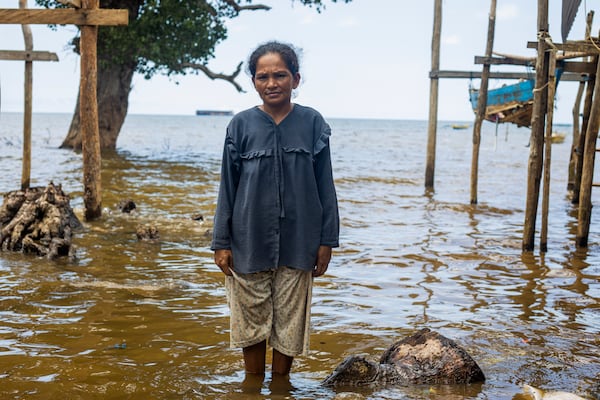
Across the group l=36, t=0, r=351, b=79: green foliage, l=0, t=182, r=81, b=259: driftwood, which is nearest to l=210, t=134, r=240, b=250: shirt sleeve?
l=0, t=182, r=81, b=259: driftwood

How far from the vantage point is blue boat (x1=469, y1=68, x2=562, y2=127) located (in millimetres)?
13844

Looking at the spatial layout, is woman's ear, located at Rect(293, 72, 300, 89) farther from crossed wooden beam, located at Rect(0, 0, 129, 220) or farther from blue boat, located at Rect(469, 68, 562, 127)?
blue boat, located at Rect(469, 68, 562, 127)

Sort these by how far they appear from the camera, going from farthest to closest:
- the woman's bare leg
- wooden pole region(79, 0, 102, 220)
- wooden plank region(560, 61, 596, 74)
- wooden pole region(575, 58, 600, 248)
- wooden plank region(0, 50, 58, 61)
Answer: wooden plank region(0, 50, 58, 61), wooden plank region(560, 61, 596, 74), wooden pole region(79, 0, 102, 220), wooden pole region(575, 58, 600, 248), the woman's bare leg

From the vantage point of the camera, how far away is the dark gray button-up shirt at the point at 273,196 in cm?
385

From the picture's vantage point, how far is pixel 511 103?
46.2 feet

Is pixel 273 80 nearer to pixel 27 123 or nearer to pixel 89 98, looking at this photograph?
pixel 89 98

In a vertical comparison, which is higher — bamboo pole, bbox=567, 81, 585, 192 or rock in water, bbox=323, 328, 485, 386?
bamboo pole, bbox=567, 81, 585, 192

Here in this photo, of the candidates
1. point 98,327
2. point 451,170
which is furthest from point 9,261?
point 451,170

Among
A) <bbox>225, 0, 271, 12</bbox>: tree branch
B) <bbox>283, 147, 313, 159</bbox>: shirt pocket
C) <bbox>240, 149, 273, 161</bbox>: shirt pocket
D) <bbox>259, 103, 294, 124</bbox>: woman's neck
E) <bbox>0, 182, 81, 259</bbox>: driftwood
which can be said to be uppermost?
<bbox>225, 0, 271, 12</bbox>: tree branch

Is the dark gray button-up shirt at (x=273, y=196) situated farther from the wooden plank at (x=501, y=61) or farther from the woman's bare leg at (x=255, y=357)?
the wooden plank at (x=501, y=61)

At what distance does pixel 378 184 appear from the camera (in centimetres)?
1769

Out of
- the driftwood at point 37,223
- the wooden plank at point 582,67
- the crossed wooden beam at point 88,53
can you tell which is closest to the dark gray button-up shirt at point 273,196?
the driftwood at point 37,223

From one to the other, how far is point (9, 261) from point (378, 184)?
1134cm

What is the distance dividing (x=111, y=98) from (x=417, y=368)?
18.8m
